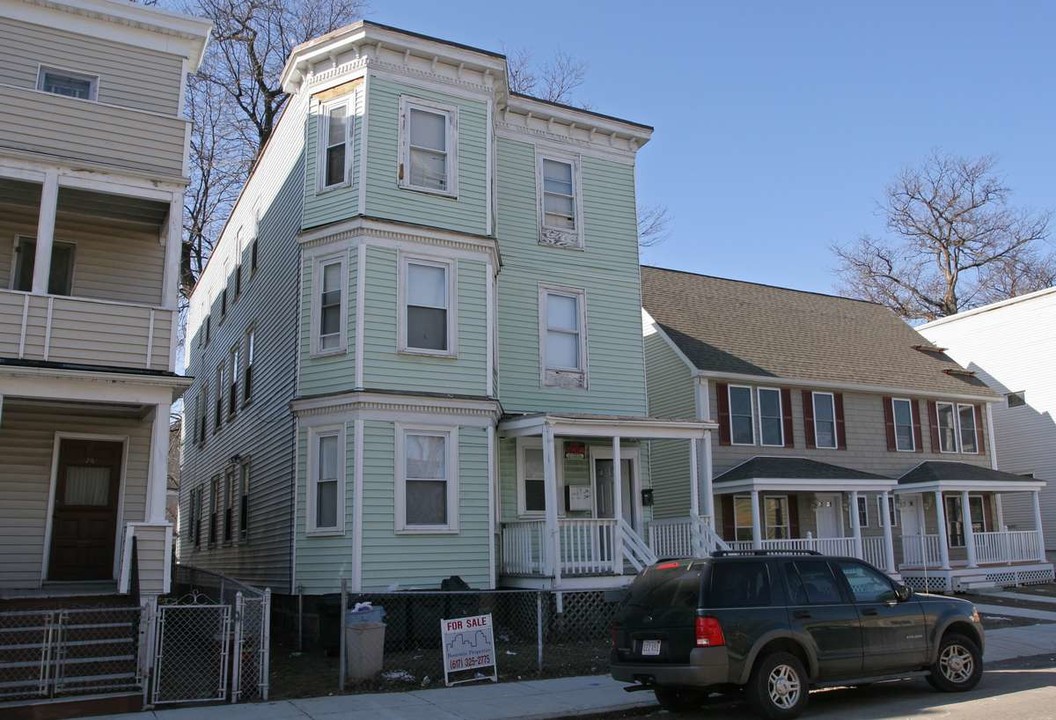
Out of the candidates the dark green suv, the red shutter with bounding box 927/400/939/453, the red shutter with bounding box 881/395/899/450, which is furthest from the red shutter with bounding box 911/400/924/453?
the dark green suv

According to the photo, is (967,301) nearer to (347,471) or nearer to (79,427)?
(347,471)

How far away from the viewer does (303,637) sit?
54.3 feet

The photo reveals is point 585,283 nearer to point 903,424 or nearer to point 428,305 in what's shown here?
point 428,305

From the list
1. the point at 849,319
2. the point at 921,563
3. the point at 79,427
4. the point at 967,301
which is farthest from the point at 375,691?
the point at 967,301

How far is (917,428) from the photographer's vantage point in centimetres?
2905

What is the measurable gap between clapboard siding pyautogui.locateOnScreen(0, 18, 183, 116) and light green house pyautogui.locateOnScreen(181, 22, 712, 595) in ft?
9.64

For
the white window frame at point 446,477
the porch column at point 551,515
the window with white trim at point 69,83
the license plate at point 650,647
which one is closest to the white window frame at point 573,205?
the porch column at point 551,515

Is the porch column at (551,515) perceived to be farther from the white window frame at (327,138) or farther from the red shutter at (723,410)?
the red shutter at (723,410)

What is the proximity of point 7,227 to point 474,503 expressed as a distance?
9226 mm

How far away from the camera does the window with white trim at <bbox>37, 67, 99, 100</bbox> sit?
15891 mm

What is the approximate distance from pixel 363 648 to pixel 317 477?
5.07 m

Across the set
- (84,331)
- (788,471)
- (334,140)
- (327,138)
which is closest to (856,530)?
(788,471)

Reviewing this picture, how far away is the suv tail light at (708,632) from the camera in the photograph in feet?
32.7

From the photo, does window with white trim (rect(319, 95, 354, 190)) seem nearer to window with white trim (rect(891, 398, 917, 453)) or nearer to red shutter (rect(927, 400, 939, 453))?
window with white trim (rect(891, 398, 917, 453))
